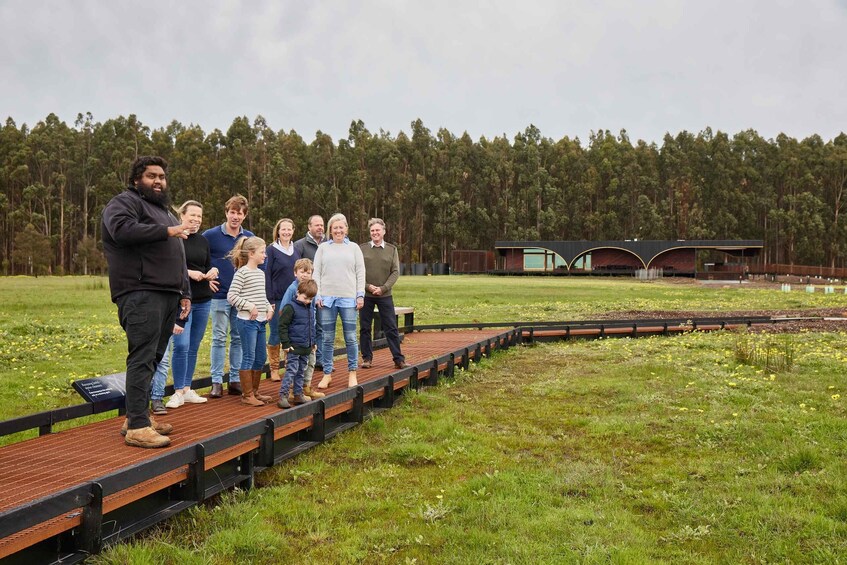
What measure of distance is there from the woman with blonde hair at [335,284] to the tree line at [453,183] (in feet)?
248

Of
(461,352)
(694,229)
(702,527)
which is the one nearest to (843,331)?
(461,352)

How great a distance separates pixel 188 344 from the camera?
22.0ft

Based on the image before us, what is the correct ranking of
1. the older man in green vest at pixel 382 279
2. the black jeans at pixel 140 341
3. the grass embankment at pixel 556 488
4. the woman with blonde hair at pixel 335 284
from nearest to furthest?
the grass embankment at pixel 556 488, the black jeans at pixel 140 341, the woman with blonde hair at pixel 335 284, the older man in green vest at pixel 382 279

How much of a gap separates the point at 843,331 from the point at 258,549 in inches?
663

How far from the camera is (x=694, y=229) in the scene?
3396 inches

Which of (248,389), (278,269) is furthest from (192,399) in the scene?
(278,269)

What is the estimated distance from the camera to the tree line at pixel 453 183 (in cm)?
8625

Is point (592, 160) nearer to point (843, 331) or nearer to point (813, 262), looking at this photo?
point (813, 262)

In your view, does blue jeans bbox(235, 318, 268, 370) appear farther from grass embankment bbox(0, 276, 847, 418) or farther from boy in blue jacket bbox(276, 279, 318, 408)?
grass embankment bbox(0, 276, 847, 418)

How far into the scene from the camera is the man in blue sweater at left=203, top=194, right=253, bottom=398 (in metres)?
7.21

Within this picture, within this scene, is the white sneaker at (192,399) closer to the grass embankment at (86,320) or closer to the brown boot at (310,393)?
the brown boot at (310,393)

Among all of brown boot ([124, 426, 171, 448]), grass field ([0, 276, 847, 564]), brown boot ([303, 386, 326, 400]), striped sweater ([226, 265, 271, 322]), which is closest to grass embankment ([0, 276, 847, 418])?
grass field ([0, 276, 847, 564])

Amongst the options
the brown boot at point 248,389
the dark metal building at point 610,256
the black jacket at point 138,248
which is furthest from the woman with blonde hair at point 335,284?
the dark metal building at point 610,256

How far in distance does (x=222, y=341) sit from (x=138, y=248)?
2414mm
